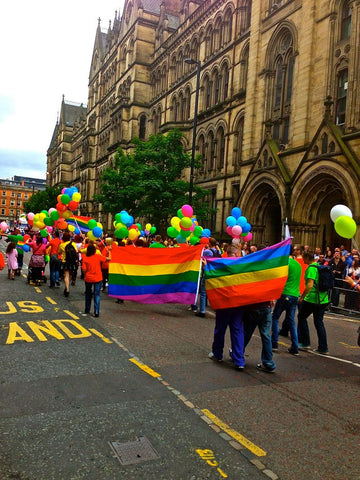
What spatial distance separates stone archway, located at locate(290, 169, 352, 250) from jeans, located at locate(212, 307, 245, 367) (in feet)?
43.7

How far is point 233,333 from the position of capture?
256 inches

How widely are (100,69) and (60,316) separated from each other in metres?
60.6

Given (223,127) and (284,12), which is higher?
(284,12)

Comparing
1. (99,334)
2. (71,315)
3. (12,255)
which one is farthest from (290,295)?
(12,255)

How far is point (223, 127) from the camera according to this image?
29.2 metres

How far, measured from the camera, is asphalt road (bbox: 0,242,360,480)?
139 inches

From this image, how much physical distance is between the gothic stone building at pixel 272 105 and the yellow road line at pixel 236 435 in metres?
13.3

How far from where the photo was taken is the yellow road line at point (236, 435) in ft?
12.4

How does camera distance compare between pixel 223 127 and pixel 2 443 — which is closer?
pixel 2 443

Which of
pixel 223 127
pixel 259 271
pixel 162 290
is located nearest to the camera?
pixel 259 271

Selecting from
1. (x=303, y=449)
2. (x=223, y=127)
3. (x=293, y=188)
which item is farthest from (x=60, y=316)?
(x=223, y=127)

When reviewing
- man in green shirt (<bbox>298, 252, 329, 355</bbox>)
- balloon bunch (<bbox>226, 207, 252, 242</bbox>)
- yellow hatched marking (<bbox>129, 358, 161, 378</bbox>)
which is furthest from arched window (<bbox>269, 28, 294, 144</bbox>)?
yellow hatched marking (<bbox>129, 358, 161, 378</bbox>)

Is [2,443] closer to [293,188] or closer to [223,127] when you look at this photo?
[293,188]

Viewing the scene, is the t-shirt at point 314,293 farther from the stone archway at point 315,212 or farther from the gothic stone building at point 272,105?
the stone archway at point 315,212
